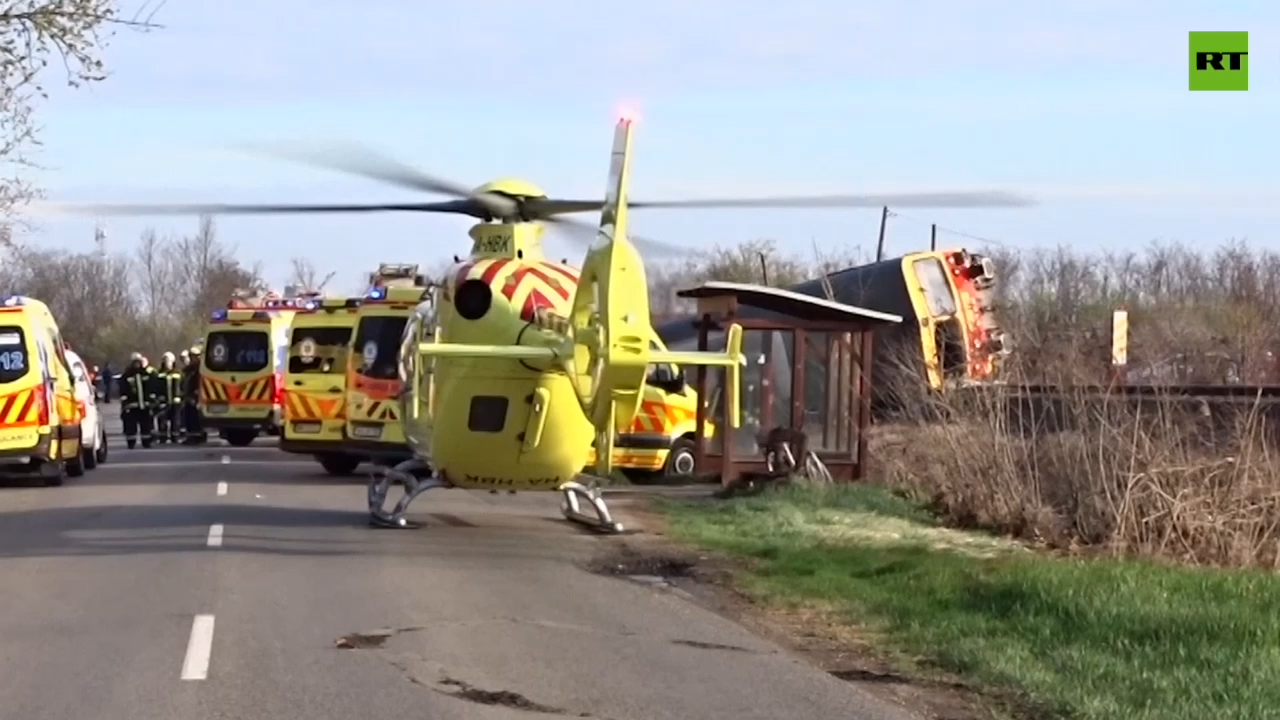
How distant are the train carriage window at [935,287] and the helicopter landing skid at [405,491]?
12966 millimetres

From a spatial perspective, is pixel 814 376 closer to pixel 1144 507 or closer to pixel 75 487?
pixel 1144 507

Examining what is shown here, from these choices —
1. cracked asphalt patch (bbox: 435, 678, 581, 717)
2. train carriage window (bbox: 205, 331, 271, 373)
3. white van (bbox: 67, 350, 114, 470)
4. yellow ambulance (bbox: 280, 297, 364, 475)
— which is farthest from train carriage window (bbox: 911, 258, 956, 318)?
cracked asphalt patch (bbox: 435, 678, 581, 717)

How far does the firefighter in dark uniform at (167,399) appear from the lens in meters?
38.2

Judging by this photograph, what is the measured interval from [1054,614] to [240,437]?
1085 inches

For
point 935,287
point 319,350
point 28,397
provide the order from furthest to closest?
point 935,287 → point 319,350 → point 28,397

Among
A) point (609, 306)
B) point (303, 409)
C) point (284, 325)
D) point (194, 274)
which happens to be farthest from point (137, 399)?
point (194, 274)

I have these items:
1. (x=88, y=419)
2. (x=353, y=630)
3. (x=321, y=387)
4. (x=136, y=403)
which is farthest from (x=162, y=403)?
(x=353, y=630)

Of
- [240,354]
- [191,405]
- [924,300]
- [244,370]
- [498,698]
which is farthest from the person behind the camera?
[191,405]

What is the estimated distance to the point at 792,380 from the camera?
2355cm

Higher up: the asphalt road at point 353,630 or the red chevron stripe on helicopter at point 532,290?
the red chevron stripe on helicopter at point 532,290

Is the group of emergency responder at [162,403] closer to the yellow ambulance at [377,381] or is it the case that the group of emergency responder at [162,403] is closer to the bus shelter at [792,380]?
the yellow ambulance at [377,381]

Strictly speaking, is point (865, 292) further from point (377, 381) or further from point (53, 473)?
point (53, 473)

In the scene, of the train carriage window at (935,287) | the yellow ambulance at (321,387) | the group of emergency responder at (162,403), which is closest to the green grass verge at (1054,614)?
the yellow ambulance at (321,387)

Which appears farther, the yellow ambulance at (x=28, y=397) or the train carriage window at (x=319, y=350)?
the train carriage window at (x=319, y=350)
